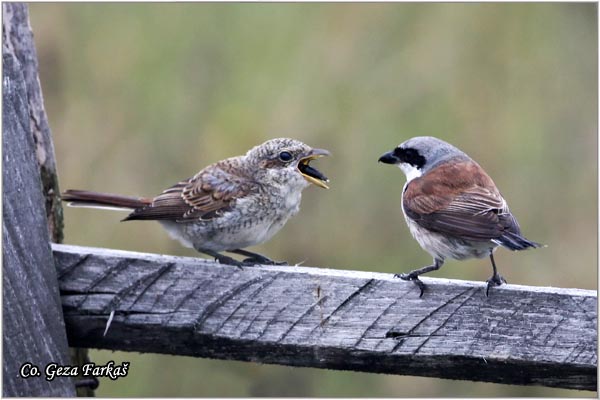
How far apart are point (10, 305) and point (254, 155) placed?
6.44 feet

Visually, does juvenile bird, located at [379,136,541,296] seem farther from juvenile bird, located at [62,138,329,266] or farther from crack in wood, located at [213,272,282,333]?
crack in wood, located at [213,272,282,333]

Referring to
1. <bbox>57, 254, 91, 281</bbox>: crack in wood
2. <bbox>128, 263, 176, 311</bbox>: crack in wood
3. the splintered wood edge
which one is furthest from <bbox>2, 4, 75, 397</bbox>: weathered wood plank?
<bbox>128, 263, 176, 311</bbox>: crack in wood

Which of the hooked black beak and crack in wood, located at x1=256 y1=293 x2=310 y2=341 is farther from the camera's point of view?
the hooked black beak

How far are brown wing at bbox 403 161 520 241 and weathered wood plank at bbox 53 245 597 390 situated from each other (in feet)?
3.78

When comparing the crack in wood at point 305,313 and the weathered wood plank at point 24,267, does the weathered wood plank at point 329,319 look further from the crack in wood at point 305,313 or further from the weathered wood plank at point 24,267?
the weathered wood plank at point 24,267

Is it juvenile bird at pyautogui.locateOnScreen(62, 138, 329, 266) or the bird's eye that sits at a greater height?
the bird's eye

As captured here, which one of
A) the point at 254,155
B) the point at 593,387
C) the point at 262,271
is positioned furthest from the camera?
the point at 254,155

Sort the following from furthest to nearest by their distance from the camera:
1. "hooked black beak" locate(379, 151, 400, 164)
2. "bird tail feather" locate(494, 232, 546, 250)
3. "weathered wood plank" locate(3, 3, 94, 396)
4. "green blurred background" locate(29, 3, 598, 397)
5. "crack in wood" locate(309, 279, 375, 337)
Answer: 1. "green blurred background" locate(29, 3, 598, 397)
2. "hooked black beak" locate(379, 151, 400, 164)
3. "bird tail feather" locate(494, 232, 546, 250)
4. "weathered wood plank" locate(3, 3, 94, 396)
5. "crack in wood" locate(309, 279, 375, 337)

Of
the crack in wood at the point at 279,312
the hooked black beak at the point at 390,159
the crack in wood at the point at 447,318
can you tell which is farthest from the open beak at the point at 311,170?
the crack in wood at the point at 447,318

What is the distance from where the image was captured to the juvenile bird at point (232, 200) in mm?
4336

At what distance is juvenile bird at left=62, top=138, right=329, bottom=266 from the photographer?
14.2 ft

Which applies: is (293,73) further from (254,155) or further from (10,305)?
(10,305)

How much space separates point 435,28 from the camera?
20.0 feet

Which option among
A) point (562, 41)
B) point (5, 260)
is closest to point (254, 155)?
point (5, 260)
